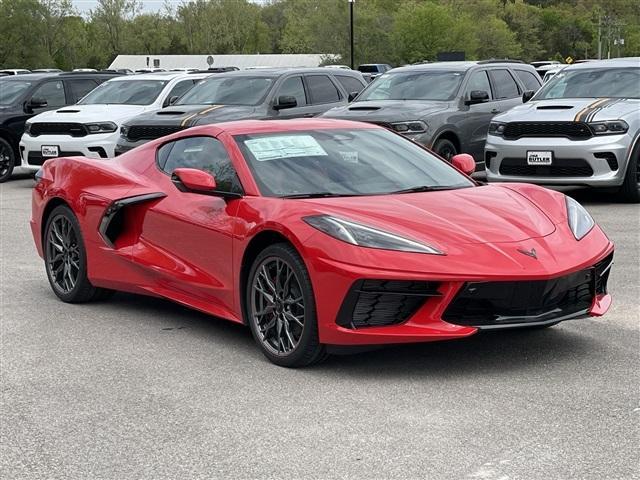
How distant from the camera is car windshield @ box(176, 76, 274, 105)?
15789 mm

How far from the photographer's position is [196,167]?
277 inches

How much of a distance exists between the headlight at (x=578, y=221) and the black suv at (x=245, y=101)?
8.83 metres

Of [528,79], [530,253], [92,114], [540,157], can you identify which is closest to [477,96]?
[540,157]

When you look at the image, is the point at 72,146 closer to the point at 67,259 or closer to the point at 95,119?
the point at 95,119

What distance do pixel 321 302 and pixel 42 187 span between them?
3.35 meters

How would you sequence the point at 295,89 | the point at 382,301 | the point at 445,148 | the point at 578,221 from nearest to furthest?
the point at 382,301
the point at 578,221
the point at 445,148
the point at 295,89

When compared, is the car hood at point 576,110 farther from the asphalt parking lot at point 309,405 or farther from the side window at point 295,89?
the asphalt parking lot at point 309,405

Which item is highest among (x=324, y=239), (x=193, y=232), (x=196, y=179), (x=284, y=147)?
(x=284, y=147)

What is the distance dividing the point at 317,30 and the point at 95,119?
240 feet

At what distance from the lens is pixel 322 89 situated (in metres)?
16.9

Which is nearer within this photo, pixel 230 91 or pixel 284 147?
pixel 284 147

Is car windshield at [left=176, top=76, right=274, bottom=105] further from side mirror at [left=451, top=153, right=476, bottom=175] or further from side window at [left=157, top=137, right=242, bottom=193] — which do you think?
side mirror at [left=451, top=153, right=476, bottom=175]

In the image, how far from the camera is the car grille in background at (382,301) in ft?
18.2

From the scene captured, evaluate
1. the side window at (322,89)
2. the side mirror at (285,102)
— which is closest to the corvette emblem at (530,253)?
the side mirror at (285,102)
